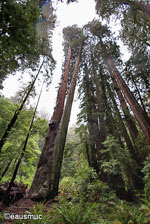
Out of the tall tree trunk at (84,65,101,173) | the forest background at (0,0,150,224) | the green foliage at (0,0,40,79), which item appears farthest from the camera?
the tall tree trunk at (84,65,101,173)

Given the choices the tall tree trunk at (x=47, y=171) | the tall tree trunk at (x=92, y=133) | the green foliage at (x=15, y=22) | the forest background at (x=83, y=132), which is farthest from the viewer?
the tall tree trunk at (x=92, y=133)

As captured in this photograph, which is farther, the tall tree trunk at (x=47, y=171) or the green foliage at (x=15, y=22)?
the tall tree trunk at (x=47, y=171)

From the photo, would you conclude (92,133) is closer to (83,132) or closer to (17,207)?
(83,132)

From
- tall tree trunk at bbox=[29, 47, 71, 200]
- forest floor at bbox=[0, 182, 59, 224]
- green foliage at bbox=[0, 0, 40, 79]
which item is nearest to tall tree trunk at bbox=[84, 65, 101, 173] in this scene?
tall tree trunk at bbox=[29, 47, 71, 200]

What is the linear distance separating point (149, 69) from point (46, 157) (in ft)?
25.7

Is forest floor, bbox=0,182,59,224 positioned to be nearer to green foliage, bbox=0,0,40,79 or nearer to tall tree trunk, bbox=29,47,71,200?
tall tree trunk, bbox=29,47,71,200

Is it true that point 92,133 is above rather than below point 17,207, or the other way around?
above

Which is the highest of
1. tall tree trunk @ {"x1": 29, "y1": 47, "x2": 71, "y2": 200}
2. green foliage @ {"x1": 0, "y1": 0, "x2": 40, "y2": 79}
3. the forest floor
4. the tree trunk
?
the tree trunk

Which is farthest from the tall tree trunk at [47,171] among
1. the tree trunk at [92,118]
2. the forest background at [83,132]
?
the tree trunk at [92,118]

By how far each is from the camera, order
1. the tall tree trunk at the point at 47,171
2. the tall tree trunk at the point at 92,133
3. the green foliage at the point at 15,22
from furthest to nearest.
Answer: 1. the tall tree trunk at the point at 92,133
2. the tall tree trunk at the point at 47,171
3. the green foliage at the point at 15,22

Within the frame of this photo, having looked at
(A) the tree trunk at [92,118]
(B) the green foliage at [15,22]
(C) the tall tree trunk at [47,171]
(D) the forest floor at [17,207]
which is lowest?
(D) the forest floor at [17,207]

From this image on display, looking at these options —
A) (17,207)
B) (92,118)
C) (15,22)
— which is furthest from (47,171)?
(92,118)

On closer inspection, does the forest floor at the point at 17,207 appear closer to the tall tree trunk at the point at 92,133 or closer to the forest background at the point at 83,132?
the forest background at the point at 83,132

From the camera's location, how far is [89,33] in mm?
11914
